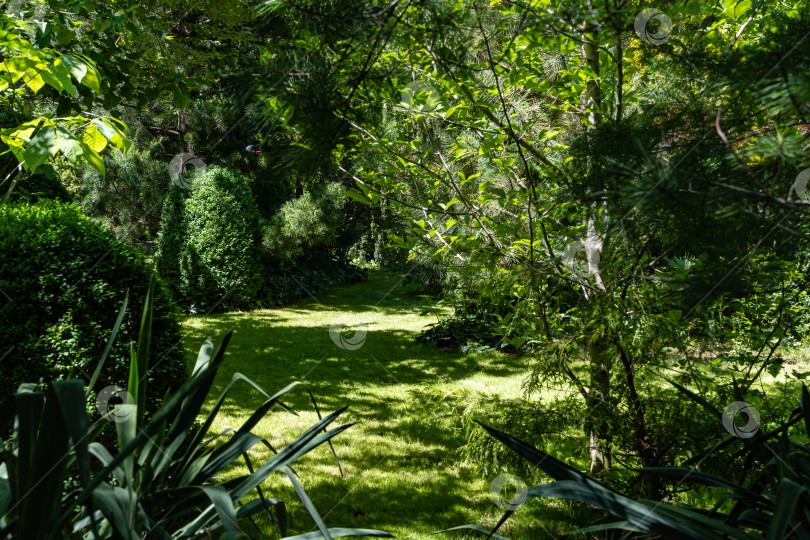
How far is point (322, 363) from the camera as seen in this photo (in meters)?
7.25

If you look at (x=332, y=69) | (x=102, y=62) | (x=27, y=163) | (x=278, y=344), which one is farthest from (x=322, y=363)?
(x=332, y=69)

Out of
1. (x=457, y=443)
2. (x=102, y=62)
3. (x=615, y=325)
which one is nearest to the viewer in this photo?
(x=615, y=325)

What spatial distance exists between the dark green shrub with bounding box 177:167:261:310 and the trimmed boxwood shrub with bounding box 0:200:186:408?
6803mm

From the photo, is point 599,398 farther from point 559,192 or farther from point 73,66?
point 73,66

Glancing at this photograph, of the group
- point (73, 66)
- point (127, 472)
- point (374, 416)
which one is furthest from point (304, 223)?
point (127, 472)

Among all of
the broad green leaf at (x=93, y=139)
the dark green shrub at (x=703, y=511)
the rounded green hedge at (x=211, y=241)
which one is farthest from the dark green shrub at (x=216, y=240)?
the dark green shrub at (x=703, y=511)

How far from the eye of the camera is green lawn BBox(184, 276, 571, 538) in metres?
3.35

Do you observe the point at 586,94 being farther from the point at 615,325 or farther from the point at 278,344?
the point at 278,344

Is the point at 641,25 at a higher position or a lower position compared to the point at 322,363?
higher

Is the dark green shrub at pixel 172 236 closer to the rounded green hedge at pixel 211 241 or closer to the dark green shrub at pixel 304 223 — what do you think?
the rounded green hedge at pixel 211 241

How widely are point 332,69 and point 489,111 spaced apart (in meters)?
1.20

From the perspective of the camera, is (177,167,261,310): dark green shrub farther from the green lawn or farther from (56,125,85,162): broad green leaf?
(56,125,85,162): broad green leaf

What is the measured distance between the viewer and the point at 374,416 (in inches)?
207

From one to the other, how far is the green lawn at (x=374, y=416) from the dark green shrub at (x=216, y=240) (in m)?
0.82
